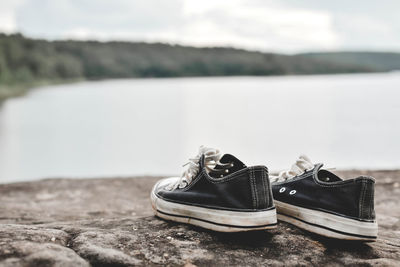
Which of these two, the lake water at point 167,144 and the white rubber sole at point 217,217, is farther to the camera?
the lake water at point 167,144

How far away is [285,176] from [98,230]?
117 centimetres

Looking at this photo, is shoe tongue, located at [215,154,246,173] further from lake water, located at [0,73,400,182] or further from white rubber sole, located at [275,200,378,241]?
lake water, located at [0,73,400,182]

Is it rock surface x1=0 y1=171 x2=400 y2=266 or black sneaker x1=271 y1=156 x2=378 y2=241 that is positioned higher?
black sneaker x1=271 y1=156 x2=378 y2=241

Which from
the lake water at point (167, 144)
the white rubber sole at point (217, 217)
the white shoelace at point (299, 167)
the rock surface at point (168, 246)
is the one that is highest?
the white shoelace at point (299, 167)

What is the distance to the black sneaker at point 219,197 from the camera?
2318 mm

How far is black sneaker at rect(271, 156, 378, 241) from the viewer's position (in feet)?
7.57

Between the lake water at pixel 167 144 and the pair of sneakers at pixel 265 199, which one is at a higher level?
the pair of sneakers at pixel 265 199

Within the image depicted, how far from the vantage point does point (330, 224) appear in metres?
2.38

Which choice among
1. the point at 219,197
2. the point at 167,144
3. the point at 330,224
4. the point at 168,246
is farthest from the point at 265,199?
the point at 167,144

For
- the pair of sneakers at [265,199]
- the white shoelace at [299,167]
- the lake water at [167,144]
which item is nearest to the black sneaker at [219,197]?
the pair of sneakers at [265,199]

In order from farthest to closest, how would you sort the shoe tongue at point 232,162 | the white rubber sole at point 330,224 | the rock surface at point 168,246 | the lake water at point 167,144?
the lake water at point 167,144 < the shoe tongue at point 232,162 < the white rubber sole at point 330,224 < the rock surface at point 168,246

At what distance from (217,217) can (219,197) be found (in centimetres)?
11

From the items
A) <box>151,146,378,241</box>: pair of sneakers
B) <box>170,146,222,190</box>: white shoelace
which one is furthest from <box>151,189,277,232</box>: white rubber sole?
<box>170,146,222,190</box>: white shoelace

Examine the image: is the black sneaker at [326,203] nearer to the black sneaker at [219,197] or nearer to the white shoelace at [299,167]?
the white shoelace at [299,167]
